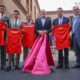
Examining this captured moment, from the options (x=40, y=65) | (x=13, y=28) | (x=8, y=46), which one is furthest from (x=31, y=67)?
(x=13, y=28)

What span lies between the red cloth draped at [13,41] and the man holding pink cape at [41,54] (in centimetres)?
44

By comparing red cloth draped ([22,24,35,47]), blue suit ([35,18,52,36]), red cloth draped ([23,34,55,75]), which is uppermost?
blue suit ([35,18,52,36])

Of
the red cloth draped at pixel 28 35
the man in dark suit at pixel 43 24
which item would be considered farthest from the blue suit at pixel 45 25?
the red cloth draped at pixel 28 35

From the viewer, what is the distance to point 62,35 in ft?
14.5

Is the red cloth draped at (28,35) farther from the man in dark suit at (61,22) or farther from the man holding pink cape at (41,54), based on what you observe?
the man in dark suit at (61,22)

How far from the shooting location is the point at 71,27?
4.49 m

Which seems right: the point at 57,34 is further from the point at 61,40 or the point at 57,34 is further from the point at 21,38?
the point at 21,38

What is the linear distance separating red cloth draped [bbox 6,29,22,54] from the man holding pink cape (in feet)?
1.43

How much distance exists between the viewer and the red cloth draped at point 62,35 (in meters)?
4.37

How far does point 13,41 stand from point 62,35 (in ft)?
4.26

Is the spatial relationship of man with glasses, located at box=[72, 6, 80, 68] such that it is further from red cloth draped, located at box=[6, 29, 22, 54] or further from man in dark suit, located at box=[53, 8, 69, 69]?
red cloth draped, located at box=[6, 29, 22, 54]

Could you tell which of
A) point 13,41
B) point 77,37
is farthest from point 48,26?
point 13,41

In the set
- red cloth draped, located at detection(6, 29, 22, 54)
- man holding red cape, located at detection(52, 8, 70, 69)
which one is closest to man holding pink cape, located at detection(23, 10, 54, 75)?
man holding red cape, located at detection(52, 8, 70, 69)

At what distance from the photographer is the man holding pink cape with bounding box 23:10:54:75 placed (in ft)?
12.6
